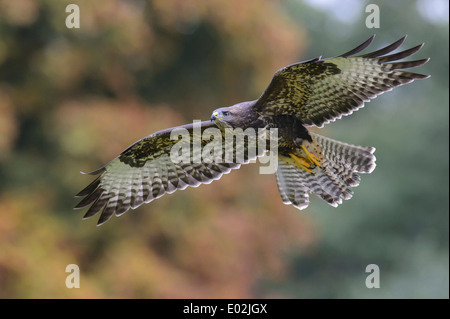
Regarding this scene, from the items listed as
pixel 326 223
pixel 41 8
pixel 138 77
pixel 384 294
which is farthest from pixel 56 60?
pixel 326 223

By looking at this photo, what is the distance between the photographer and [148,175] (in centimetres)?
622

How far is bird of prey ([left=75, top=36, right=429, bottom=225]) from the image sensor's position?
5.09 meters

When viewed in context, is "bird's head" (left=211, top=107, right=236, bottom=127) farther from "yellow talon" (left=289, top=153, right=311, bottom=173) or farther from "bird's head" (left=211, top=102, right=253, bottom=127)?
"yellow talon" (left=289, top=153, right=311, bottom=173)

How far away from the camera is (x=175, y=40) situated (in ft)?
41.2

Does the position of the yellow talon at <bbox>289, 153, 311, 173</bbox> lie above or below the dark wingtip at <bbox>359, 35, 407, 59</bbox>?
below

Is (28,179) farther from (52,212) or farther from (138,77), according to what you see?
(138,77)

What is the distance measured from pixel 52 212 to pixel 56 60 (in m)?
2.43

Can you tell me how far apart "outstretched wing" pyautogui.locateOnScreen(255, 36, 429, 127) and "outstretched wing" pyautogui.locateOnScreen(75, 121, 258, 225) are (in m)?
0.90

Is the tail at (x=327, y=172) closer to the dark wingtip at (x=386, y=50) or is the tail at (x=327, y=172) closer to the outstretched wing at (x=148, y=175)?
the outstretched wing at (x=148, y=175)

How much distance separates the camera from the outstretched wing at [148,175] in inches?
239

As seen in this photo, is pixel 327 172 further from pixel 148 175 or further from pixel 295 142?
pixel 148 175

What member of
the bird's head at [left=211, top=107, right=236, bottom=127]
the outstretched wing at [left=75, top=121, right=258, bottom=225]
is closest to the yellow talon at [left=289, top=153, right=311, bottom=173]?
the outstretched wing at [left=75, top=121, right=258, bottom=225]

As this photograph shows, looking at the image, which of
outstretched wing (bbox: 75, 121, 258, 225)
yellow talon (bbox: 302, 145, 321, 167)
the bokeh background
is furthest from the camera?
the bokeh background

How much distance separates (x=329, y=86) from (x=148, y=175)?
1.86 meters
